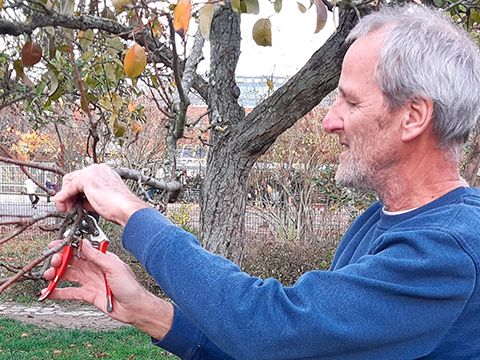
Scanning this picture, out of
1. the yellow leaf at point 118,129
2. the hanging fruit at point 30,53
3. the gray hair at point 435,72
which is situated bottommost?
the yellow leaf at point 118,129

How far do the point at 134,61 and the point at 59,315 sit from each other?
730cm

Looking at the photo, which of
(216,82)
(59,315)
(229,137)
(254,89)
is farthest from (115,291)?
(254,89)

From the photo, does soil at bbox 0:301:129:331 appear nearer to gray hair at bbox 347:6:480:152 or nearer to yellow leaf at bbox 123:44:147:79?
yellow leaf at bbox 123:44:147:79

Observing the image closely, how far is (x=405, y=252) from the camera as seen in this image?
3.81ft

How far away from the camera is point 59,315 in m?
8.03

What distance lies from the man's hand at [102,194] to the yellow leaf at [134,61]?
47cm

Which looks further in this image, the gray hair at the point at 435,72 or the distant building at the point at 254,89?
the distant building at the point at 254,89

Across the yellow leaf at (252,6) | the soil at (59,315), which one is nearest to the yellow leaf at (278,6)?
the yellow leaf at (252,6)

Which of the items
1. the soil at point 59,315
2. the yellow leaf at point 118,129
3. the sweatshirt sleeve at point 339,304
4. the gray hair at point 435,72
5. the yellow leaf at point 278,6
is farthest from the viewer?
the soil at point 59,315

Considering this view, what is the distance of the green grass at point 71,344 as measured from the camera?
19.4 feet

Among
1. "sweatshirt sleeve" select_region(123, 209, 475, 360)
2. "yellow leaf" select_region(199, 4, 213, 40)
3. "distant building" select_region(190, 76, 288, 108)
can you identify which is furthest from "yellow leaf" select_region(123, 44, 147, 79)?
"distant building" select_region(190, 76, 288, 108)

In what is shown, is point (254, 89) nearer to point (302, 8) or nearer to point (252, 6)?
point (302, 8)

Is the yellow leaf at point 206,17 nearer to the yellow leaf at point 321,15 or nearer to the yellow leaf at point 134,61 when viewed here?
the yellow leaf at point 134,61

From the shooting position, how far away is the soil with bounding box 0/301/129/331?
24.5 feet
